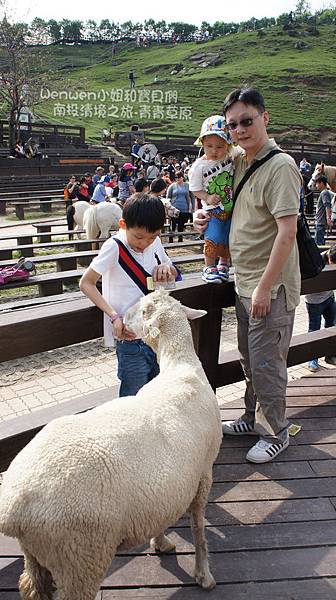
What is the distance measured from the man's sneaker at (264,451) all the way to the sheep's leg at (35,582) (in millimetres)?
1313

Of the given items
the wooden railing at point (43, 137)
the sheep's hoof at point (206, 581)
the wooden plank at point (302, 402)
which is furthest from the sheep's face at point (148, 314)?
the wooden railing at point (43, 137)

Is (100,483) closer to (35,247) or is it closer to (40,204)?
(35,247)

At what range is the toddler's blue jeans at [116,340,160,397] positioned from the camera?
2.14 metres

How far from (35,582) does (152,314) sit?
980 mm

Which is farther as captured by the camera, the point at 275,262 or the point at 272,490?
Result: the point at 272,490

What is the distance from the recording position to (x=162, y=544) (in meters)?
1.99

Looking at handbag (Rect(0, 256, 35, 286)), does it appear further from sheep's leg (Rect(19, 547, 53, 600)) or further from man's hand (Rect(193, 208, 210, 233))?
sheep's leg (Rect(19, 547, 53, 600))

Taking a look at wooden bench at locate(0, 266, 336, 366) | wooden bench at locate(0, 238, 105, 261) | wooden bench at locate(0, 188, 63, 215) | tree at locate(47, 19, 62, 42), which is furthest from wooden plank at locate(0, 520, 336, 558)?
tree at locate(47, 19, 62, 42)

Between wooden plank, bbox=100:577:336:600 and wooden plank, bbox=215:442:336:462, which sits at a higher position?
wooden plank, bbox=100:577:336:600

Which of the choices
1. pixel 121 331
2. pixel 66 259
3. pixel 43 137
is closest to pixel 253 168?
pixel 121 331

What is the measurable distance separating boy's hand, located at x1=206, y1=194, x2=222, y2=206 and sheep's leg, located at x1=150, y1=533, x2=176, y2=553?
1.47 m

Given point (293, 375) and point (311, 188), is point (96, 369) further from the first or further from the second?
point (311, 188)

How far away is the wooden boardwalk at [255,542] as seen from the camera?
1848 mm

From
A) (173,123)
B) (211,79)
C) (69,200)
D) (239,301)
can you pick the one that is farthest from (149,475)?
(211,79)
